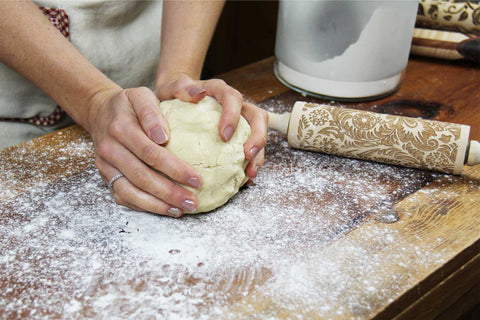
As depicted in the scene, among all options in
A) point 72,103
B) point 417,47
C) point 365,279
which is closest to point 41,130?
point 72,103

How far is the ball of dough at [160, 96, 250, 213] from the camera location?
0.91 m

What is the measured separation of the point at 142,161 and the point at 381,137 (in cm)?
54

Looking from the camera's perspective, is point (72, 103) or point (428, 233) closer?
point (428, 233)

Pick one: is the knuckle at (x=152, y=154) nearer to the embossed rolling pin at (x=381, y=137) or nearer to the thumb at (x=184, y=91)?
the thumb at (x=184, y=91)

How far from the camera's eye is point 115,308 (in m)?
0.71

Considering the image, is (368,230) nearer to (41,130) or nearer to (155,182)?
(155,182)

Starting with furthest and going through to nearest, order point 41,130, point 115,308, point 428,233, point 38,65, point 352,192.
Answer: point 41,130
point 38,65
point 352,192
point 428,233
point 115,308

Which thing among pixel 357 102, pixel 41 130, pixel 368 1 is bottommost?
pixel 41 130

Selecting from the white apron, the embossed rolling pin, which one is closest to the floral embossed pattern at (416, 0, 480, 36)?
the embossed rolling pin

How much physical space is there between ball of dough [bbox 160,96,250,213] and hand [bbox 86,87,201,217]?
0.03 metres

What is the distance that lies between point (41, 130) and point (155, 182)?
2.03 feet

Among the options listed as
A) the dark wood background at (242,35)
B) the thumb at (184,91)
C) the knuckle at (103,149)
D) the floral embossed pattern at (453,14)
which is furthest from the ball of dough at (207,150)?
the dark wood background at (242,35)

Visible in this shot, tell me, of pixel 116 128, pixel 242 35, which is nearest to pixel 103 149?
pixel 116 128

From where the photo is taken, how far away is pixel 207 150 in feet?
2.99
